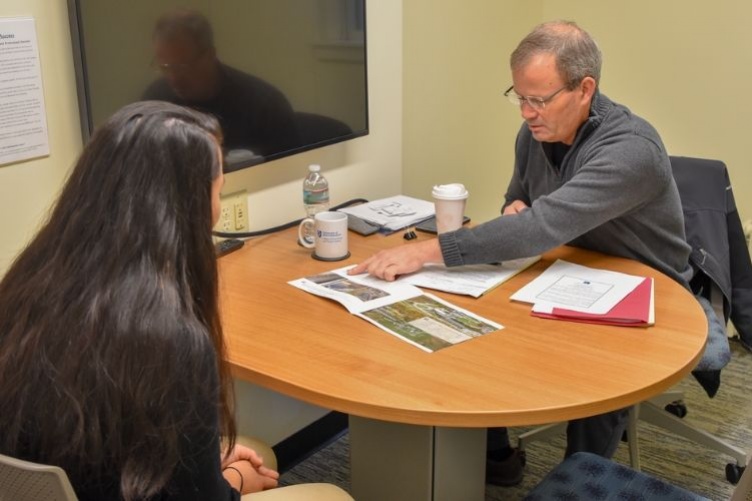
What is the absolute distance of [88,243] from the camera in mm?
1053

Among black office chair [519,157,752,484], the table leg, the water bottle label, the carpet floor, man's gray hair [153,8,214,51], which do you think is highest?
man's gray hair [153,8,214,51]

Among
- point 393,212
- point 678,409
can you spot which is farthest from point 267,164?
point 678,409

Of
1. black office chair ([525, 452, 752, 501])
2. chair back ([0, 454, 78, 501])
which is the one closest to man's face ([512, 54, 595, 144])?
black office chair ([525, 452, 752, 501])

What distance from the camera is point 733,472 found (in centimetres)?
240

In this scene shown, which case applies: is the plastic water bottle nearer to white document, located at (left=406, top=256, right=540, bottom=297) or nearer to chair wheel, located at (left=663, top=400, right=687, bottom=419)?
white document, located at (left=406, top=256, right=540, bottom=297)

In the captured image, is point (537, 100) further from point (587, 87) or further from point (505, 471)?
point (505, 471)

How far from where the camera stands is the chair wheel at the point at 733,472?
2.39m

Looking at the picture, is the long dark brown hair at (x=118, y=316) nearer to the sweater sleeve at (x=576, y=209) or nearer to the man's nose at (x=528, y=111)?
the sweater sleeve at (x=576, y=209)

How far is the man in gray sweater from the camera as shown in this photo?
73.2 inches

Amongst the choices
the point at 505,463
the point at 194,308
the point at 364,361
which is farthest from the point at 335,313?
the point at 505,463

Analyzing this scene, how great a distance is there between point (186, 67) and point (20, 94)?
36 cm

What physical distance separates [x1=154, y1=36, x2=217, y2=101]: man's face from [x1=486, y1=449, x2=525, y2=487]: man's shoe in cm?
131

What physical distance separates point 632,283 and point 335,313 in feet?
2.17

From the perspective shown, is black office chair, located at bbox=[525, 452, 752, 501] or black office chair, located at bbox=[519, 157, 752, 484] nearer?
black office chair, located at bbox=[525, 452, 752, 501]
